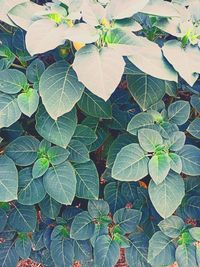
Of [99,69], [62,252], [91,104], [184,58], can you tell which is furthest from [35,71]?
[62,252]

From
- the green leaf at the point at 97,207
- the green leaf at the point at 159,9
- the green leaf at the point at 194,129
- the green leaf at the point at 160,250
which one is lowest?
the green leaf at the point at 160,250

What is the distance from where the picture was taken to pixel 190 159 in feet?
4.01

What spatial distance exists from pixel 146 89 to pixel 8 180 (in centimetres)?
43

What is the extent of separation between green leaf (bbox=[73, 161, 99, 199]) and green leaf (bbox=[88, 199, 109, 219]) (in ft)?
0.30

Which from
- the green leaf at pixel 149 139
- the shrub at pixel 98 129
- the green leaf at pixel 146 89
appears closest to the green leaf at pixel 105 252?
the shrub at pixel 98 129

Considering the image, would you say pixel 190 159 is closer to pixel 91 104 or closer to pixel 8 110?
pixel 91 104

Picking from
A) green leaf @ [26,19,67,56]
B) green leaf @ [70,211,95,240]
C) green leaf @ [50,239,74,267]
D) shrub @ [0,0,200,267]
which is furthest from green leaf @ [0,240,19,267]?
green leaf @ [26,19,67,56]

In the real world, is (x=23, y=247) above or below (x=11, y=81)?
below

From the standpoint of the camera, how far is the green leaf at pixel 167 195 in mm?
1160

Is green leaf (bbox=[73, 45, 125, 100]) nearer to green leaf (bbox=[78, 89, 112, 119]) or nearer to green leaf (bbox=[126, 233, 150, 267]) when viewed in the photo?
green leaf (bbox=[78, 89, 112, 119])

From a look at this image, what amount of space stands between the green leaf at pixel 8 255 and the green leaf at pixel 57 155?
1.42 ft

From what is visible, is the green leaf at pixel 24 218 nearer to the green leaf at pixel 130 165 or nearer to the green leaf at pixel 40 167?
the green leaf at pixel 40 167

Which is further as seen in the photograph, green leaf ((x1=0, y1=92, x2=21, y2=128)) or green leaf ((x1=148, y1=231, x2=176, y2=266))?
green leaf ((x1=148, y1=231, x2=176, y2=266))

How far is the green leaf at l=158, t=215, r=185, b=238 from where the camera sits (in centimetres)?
132
